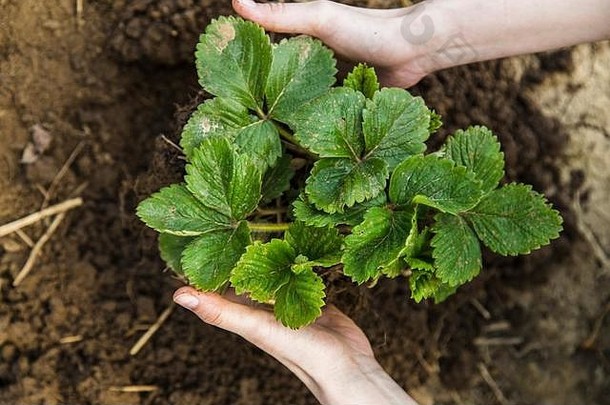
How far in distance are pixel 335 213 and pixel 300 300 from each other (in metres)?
0.15

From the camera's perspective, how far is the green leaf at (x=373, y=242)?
4.08ft

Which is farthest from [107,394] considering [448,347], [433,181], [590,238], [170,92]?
[590,238]

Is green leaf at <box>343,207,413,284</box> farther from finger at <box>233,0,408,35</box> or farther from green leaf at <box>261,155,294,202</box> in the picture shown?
finger at <box>233,0,408,35</box>

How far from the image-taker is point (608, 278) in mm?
2068

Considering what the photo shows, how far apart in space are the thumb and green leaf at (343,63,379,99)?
0.19 meters

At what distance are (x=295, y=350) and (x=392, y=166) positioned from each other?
373 millimetres

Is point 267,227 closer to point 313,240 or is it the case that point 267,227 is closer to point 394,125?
point 313,240

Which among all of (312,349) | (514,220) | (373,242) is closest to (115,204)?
(312,349)

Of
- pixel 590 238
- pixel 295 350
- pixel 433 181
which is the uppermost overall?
pixel 433 181

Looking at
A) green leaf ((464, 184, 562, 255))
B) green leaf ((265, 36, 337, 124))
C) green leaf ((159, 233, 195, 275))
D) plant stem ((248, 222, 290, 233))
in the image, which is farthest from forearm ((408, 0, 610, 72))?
green leaf ((159, 233, 195, 275))

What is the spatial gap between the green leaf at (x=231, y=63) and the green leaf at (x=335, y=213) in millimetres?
205

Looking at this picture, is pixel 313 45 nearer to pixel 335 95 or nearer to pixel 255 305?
pixel 335 95

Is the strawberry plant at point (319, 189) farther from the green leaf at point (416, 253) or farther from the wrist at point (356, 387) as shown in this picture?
the wrist at point (356, 387)

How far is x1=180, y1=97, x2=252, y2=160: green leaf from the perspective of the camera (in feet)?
4.45
